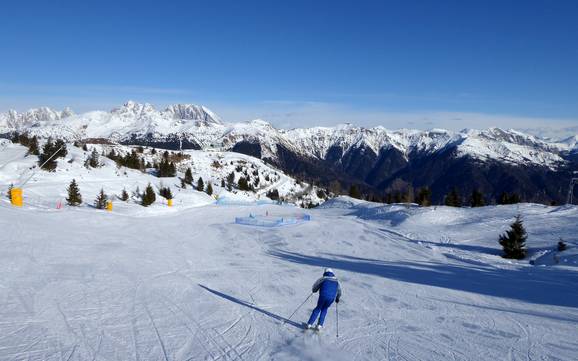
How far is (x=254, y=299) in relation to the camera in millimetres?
12211

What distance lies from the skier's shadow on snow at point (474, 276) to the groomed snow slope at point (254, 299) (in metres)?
0.09

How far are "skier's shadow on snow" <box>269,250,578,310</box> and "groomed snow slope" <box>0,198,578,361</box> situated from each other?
86 millimetres

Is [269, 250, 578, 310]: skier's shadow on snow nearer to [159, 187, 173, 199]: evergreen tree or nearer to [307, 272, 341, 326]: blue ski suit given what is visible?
[307, 272, 341, 326]: blue ski suit

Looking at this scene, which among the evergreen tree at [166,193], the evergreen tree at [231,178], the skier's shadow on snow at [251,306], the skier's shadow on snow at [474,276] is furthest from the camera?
the evergreen tree at [231,178]

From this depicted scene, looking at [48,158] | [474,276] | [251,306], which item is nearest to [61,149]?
[48,158]

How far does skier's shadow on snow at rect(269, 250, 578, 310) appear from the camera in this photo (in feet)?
46.0

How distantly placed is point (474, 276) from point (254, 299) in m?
10.8

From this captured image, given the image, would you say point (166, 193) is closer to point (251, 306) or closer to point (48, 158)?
point (48, 158)

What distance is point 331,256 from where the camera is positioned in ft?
71.7

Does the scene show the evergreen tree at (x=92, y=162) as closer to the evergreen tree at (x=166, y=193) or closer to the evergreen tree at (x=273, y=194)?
the evergreen tree at (x=166, y=193)

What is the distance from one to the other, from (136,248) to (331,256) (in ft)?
35.1

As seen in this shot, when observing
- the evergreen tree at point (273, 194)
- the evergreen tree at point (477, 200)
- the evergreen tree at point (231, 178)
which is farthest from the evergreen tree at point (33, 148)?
the evergreen tree at point (477, 200)

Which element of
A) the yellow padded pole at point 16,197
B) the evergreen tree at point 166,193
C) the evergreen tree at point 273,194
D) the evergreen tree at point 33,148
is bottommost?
the evergreen tree at point 273,194

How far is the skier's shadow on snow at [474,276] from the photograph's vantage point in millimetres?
14008
